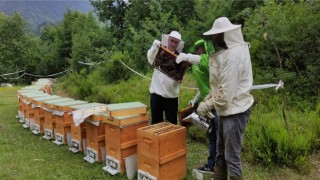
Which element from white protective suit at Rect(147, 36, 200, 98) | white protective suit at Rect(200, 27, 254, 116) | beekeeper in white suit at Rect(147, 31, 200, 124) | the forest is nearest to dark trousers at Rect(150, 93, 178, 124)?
beekeeper in white suit at Rect(147, 31, 200, 124)

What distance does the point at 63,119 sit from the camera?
5.74 meters

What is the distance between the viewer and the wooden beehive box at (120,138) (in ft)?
13.9

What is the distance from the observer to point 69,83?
48.7 feet

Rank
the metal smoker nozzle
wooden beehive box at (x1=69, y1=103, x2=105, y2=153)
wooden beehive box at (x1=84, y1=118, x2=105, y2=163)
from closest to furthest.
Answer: the metal smoker nozzle < wooden beehive box at (x1=84, y1=118, x2=105, y2=163) < wooden beehive box at (x1=69, y1=103, x2=105, y2=153)

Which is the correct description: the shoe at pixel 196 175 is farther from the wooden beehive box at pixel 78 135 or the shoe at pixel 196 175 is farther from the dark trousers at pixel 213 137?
the wooden beehive box at pixel 78 135

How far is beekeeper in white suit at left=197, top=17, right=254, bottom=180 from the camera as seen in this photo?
2979 mm

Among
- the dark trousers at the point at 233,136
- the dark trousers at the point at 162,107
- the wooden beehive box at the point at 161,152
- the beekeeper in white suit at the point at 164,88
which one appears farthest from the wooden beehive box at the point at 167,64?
the dark trousers at the point at 233,136

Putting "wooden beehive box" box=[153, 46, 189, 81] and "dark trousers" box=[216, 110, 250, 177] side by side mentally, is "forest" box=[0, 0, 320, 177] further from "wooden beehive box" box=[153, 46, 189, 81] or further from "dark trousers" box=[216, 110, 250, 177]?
"wooden beehive box" box=[153, 46, 189, 81]

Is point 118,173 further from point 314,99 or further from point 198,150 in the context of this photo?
point 314,99

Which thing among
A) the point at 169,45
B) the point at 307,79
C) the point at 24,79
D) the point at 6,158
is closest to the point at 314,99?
the point at 307,79

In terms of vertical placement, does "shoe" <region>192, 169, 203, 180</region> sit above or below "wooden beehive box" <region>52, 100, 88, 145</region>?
below

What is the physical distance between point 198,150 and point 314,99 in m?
2.71

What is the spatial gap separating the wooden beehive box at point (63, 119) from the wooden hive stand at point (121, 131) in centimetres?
136

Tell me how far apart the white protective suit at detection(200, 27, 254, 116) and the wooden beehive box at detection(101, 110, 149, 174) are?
58.7 inches
